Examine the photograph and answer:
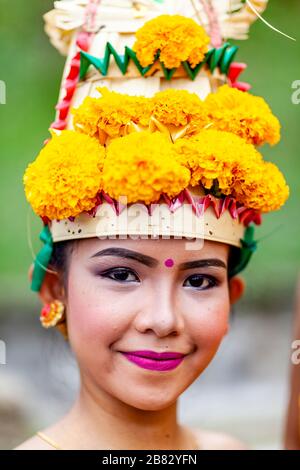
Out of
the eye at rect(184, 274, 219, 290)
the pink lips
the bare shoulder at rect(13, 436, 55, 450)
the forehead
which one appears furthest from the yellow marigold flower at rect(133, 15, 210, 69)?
the bare shoulder at rect(13, 436, 55, 450)

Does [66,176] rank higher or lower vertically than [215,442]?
higher

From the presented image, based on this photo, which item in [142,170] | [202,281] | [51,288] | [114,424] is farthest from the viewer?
[51,288]

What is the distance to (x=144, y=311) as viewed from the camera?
216cm

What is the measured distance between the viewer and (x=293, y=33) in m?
5.16

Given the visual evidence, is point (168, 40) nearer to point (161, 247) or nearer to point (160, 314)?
point (161, 247)

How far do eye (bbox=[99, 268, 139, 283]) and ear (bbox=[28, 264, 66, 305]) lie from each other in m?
0.34

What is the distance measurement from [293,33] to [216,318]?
11.5 ft

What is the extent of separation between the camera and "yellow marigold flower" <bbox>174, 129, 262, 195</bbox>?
219 centimetres

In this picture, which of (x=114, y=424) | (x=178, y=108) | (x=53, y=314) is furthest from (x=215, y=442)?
(x=178, y=108)

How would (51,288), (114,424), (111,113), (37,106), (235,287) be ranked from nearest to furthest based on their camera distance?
1. (111,113)
2. (114,424)
3. (51,288)
4. (235,287)
5. (37,106)

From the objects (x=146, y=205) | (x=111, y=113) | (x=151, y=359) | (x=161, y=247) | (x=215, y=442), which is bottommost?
(x=215, y=442)

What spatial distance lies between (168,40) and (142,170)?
0.49 meters

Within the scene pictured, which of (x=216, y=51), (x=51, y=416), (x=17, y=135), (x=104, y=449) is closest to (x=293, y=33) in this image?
(x=17, y=135)
